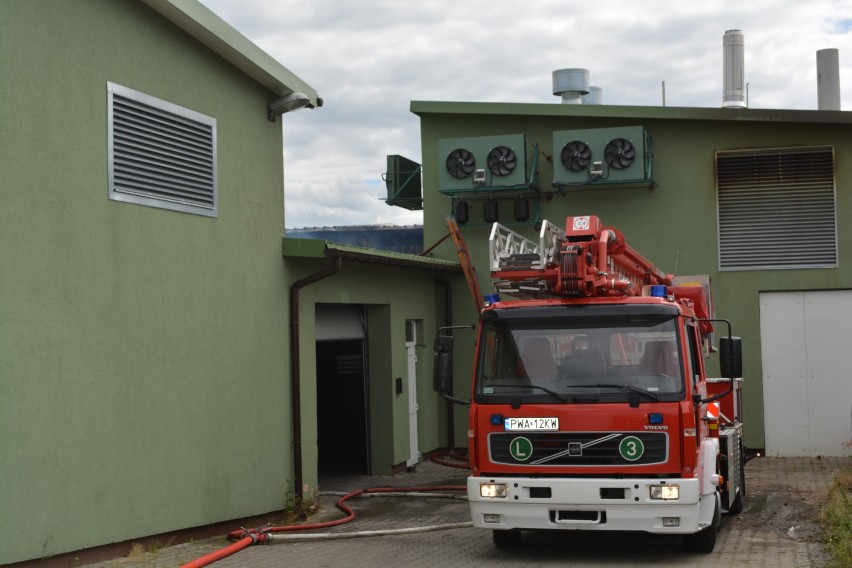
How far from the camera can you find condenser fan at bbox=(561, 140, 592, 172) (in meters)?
19.3

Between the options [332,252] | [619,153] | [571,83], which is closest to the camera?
[332,252]

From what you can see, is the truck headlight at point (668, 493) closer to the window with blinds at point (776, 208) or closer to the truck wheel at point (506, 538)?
the truck wheel at point (506, 538)

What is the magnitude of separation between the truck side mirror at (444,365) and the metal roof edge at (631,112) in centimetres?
993

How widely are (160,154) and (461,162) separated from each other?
8821mm

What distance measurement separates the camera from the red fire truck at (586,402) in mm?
9945

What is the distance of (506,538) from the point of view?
1121cm

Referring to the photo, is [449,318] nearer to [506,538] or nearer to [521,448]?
[506,538]

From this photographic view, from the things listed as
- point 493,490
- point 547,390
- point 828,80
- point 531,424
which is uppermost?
point 828,80

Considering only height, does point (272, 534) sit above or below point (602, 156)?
below

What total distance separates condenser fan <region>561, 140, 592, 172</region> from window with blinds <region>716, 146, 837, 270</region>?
93.6 inches

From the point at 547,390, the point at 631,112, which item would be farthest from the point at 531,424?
the point at 631,112

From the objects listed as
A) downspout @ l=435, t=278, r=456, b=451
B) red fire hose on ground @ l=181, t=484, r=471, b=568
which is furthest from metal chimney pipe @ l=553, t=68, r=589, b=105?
red fire hose on ground @ l=181, t=484, r=471, b=568

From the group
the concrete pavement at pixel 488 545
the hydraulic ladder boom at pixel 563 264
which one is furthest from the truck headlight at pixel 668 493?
the hydraulic ladder boom at pixel 563 264

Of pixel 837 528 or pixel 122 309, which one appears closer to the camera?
pixel 837 528
